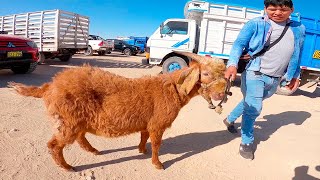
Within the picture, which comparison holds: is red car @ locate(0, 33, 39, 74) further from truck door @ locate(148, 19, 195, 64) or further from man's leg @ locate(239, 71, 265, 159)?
man's leg @ locate(239, 71, 265, 159)

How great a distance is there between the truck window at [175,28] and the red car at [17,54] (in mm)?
5017

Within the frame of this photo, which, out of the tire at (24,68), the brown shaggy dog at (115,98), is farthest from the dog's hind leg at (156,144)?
the tire at (24,68)

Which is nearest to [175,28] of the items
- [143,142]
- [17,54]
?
[17,54]

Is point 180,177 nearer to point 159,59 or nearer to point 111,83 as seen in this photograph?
point 111,83

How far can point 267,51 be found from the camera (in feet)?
12.8

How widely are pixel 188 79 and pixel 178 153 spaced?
1.41 meters

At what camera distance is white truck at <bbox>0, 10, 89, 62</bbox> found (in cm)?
1352

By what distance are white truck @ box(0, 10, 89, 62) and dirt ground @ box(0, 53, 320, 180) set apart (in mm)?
7884

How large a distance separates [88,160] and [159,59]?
8.12m

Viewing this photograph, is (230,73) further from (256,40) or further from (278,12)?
(278,12)

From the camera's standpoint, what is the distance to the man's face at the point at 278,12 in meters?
3.63

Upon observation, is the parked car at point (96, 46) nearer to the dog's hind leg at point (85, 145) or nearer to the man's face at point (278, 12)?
the dog's hind leg at point (85, 145)

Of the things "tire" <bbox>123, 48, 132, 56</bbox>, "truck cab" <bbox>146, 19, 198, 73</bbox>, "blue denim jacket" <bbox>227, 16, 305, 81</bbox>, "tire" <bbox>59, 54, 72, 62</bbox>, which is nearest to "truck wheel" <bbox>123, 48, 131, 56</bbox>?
"tire" <bbox>123, 48, 132, 56</bbox>

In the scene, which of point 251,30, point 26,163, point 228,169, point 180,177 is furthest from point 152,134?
point 251,30
